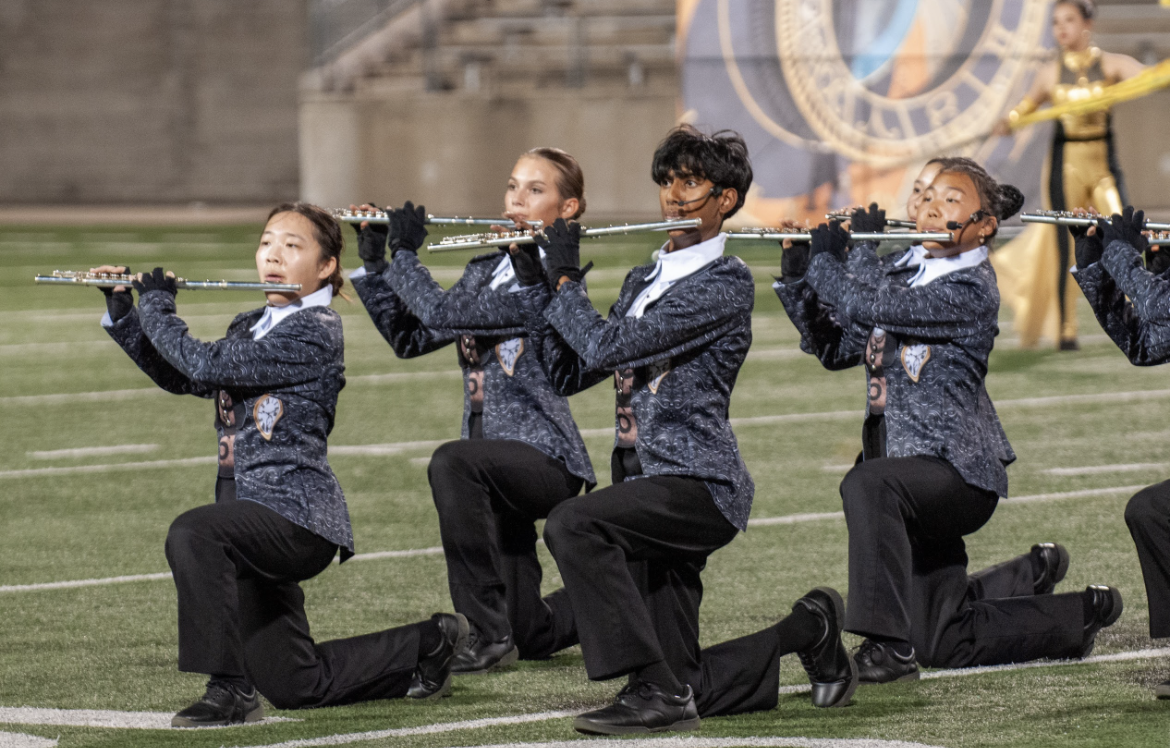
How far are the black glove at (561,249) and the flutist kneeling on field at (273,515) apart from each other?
641 millimetres

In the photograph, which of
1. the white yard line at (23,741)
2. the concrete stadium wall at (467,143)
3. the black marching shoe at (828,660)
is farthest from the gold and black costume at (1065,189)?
the concrete stadium wall at (467,143)

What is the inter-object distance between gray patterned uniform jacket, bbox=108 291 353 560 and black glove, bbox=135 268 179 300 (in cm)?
2

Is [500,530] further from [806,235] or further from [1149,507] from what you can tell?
[1149,507]

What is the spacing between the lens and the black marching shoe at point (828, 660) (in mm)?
4871

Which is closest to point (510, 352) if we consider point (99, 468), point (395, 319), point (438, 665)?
point (395, 319)

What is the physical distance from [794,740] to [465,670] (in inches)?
44.0

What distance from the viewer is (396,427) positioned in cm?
989

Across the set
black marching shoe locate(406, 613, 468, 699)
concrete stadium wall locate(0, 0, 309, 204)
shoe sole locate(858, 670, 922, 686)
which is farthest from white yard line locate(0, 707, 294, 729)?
concrete stadium wall locate(0, 0, 309, 204)

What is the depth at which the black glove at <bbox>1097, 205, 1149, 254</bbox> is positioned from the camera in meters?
5.04

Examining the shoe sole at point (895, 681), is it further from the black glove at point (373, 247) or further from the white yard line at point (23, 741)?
the white yard line at point (23, 741)

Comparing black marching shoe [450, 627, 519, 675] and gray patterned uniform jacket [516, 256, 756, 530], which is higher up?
gray patterned uniform jacket [516, 256, 756, 530]

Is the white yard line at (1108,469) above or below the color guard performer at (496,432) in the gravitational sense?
below

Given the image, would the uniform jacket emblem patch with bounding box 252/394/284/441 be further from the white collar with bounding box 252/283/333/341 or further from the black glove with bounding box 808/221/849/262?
the black glove with bounding box 808/221/849/262

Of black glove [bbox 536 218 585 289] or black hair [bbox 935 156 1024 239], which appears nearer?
black glove [bbox 536 218 585 289]
